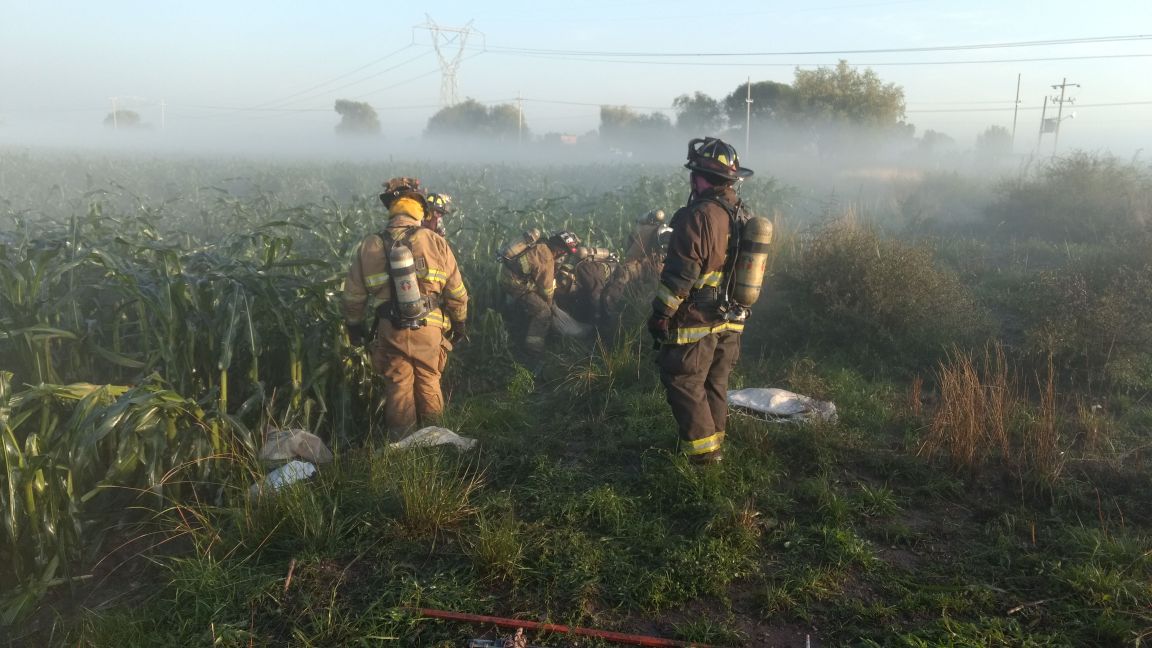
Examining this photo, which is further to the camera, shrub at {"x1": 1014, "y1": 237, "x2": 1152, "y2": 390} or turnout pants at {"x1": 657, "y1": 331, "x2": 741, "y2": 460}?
shrub at {"x1": 1014, "y1": 237, "x2": 1152, "y2": 390}

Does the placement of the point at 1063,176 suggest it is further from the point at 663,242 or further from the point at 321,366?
the point at 321,366

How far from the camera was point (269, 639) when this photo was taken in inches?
117

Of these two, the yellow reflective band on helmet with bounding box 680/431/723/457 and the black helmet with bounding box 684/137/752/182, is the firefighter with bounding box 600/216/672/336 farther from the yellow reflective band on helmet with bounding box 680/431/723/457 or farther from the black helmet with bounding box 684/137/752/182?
the black helmet with bounding box 684/137/752/182

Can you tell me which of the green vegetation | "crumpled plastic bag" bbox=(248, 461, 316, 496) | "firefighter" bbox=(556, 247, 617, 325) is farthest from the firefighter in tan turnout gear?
"firefighter" bbox=(556, 247, 617, 325)

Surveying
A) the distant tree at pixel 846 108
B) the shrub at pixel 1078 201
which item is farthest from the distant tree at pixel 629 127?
the shrub at pixel 1078 201

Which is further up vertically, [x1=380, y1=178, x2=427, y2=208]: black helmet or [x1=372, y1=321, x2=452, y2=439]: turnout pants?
[x1=380, y1=178, x2=427, y2=208]: black helmet

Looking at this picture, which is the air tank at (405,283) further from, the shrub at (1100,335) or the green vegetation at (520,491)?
the shrub at (1100,335)

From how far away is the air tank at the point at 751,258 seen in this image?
4242 mm

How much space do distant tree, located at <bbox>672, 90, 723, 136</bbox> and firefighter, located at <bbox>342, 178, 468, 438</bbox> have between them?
44118 mm

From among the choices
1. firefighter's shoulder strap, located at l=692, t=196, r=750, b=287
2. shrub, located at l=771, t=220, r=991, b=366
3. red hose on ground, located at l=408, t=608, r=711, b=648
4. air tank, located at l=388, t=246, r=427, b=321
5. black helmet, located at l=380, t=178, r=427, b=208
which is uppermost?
black helmet, located at l=380, t=178, r=427, b=208

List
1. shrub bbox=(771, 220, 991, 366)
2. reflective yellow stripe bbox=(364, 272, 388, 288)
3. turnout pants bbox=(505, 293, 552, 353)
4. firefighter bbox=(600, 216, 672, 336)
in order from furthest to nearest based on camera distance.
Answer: firefighter bbox=(600, 216, 672, 336), turnout pants bbox=(505, 293, 552, 353), shrub bbox=(771, 220, 991, 366), reflective yellow stripe bbox=(364, 272, 388, 288)

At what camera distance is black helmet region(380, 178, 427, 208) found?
511cm

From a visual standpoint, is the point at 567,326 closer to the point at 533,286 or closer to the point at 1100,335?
the point at 533,286

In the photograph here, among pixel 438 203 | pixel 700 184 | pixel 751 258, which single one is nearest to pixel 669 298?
pixel 751 258
